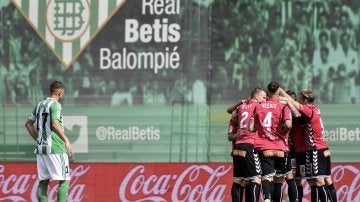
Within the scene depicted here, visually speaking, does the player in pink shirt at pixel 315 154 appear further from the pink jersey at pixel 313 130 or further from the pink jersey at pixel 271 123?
the pink jersey at pixel 271 123

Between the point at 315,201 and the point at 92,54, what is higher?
the point at 92,54

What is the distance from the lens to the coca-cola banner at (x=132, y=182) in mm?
13844

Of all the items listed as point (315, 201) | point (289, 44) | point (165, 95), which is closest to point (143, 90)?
point (165, 95)

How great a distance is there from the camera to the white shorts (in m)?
11.3

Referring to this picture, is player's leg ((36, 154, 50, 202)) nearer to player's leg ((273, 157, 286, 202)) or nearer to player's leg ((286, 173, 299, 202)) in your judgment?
player's leg ((273, 157, 286, 202))

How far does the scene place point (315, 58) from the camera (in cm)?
1377

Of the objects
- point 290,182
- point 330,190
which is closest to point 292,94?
point 290,182

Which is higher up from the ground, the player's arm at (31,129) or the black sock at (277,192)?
the player's arm at (31,129)

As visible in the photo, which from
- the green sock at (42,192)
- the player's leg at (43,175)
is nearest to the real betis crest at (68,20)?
the player's leg at (43,175)

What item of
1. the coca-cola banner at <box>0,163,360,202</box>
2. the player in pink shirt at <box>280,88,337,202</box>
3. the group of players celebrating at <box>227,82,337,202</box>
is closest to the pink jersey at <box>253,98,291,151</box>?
the group of players celebrating at <box>227,82,337,202</box>

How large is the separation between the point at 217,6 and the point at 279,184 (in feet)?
9.67

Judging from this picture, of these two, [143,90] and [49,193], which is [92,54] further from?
[49,193]

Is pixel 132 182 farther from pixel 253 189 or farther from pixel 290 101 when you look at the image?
pixel 290 101

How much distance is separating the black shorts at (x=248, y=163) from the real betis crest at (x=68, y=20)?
11.2ft
